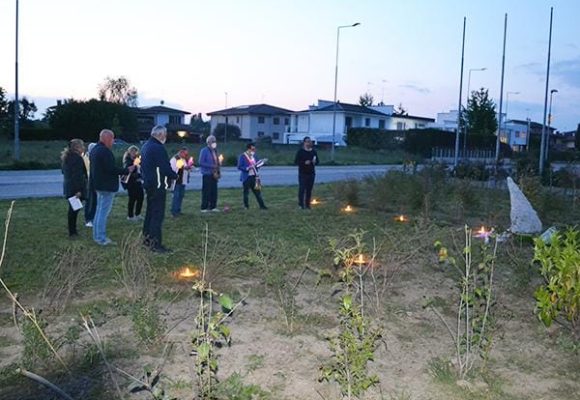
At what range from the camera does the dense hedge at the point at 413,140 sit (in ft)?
182

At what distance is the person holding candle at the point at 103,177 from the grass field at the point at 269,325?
1.16ft

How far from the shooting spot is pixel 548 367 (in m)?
4.74

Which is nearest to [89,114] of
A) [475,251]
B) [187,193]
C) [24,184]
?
[24,184]

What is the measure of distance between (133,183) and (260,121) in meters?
70.9

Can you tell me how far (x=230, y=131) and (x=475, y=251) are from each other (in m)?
66.7

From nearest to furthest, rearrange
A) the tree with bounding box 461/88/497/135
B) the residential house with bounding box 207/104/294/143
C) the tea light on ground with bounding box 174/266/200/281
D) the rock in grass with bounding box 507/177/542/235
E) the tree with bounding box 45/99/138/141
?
the tea light on ground with bounding box 174/266/200/281, the rock in grass with bounding box 507/177/542/235, the tree with bounding box 45/99/138/141, the tree with bounding box 461/88/497/135, the residential house with bounding box 207/104/294/143

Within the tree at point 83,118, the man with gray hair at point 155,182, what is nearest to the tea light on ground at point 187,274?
the man with gray hair at point 155,182

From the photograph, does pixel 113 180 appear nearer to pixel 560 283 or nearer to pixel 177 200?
pixel 177 200

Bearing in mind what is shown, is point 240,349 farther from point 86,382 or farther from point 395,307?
point 395,307

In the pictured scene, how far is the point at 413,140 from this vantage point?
55.8 m

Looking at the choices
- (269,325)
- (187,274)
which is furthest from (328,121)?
(269,325)

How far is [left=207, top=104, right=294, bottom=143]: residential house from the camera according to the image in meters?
80.5

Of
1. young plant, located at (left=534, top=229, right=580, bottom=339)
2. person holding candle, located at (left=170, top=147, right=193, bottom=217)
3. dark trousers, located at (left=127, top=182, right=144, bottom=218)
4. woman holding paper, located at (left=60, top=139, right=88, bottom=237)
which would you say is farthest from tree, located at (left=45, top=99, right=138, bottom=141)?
young plant, located at (left=534, top=229, right=580, bottom=339)

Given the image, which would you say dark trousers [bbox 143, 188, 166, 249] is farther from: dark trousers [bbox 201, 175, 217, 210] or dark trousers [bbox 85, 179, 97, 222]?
dark trousers [bbox 201, 175, 217, 210]
